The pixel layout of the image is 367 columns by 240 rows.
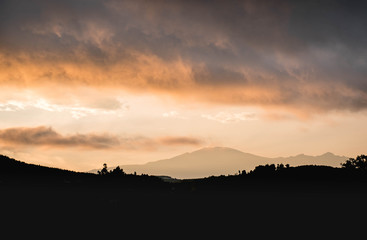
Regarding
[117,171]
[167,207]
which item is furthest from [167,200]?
[117,171]

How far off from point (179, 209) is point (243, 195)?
7.65 m

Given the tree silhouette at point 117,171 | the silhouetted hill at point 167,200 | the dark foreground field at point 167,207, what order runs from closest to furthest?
the dark foreground field at point 167,207 → the silhouetted hill at point 167,200 → the tree silhouette at point 117,171

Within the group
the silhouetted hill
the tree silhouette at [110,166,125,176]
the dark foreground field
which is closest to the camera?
the dark foreground field

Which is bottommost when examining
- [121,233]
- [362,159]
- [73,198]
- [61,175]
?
[121,233]

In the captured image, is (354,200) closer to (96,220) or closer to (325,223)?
(325,223)

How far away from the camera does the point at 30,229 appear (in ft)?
80.4

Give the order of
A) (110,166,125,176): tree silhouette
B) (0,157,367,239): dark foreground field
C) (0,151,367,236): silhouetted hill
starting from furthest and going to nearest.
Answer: (110,166,125,176): tree silhouette < (0,151,367,236): silhouetted hill < (0,157,367,239): dark foreground field

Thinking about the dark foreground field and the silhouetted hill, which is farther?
the silhouetted hill

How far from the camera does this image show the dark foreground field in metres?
25.8

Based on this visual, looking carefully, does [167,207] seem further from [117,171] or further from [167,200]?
[117,171]

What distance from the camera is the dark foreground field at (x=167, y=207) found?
25750 millimetres

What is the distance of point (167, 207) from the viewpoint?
96.5 feet

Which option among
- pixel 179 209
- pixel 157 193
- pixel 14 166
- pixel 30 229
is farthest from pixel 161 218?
pixel 14 166

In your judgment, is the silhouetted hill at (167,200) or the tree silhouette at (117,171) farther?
the tree silhouette at (117,171)
